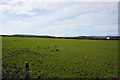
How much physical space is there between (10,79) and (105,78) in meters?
3.36

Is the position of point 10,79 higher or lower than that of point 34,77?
higher

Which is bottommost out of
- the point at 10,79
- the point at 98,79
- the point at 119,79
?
the point at 98,79

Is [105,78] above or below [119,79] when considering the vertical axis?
below

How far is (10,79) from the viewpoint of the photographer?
6.16ft

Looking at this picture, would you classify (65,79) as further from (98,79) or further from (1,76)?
(1,76)

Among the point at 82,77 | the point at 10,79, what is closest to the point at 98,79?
the point at 82,77

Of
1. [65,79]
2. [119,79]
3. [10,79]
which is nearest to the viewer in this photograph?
[10,79]

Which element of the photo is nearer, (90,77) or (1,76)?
(1,76)

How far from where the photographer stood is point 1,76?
189cm

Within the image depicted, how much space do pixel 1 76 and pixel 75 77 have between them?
2.59m

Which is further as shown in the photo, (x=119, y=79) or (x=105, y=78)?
(x=105, y=78)

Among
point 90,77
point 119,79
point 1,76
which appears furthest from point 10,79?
point 119,79

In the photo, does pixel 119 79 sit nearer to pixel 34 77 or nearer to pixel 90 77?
pixel 90 77

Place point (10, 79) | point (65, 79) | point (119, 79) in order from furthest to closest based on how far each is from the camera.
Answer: point (65, 79) < point (119, 79) < point (10, 79)
